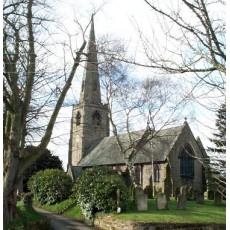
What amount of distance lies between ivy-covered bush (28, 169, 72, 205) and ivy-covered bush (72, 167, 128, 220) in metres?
5.04

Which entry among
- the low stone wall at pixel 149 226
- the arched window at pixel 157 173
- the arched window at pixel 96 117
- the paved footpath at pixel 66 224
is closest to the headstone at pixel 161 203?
the low stone wall at pixel 149 226

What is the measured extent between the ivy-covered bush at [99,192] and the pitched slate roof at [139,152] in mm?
11872

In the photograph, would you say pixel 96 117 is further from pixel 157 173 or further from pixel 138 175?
pixel 157 173

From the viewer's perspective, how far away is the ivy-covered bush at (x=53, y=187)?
26.2 m

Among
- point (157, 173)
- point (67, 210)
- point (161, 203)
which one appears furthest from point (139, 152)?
point (161, 203)

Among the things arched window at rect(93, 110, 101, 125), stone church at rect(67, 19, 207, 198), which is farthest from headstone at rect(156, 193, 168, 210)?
arched window at rect(93, 110, 101, 125)

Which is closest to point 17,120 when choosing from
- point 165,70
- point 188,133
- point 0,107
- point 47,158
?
point 0,107

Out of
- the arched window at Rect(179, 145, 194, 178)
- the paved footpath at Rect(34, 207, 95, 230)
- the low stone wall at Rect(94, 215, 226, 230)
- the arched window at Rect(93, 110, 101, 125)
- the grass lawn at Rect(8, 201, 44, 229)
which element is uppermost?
the arched window at Rect(93, 110, 101, 125)

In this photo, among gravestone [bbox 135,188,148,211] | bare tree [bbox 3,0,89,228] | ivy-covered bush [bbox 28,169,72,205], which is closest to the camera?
bare tree [bbox 3,0,89,228]

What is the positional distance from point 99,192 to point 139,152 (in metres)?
20.8

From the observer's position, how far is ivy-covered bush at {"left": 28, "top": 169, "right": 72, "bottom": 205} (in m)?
26.2

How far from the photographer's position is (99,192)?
19.5m

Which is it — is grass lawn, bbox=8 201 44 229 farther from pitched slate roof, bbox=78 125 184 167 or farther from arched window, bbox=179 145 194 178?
arched window, bbox=179 145 194 178

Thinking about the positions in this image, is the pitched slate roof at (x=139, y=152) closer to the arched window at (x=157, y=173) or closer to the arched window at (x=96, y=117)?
the arched window at (x=157, y=173)
